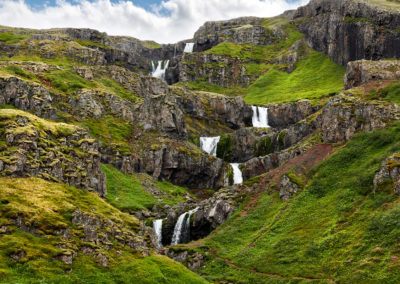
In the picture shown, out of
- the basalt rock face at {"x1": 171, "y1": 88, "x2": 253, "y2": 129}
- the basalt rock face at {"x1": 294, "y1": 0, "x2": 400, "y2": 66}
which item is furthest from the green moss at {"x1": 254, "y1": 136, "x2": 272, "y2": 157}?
the basalt rock face at {"x1": 294, "y1": 0, "x2": 400, "y2": 66}

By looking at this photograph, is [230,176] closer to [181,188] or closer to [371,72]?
[181,188]

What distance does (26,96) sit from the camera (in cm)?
9388

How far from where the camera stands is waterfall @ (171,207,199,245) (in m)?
75.3

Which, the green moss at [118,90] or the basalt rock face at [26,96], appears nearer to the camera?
the basalt rock face at [26,96]

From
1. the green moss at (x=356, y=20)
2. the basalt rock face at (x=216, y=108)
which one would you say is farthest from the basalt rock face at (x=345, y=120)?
the green moss at (x=356, y=20)

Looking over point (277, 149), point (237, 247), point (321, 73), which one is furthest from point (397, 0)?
point (237, 247)

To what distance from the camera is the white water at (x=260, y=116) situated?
156375 millimetres

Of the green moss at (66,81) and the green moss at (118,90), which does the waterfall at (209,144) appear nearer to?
the green moss at (118,90)

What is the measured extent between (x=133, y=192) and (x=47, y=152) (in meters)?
41.7

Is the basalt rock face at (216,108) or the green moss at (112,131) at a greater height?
the basalt rock face at (216,108)

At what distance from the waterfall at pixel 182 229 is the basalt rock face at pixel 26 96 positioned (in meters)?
49.4

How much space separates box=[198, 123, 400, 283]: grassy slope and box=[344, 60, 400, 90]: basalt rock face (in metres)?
27.2

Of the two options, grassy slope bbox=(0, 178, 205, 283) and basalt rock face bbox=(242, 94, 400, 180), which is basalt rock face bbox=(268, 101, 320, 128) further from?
grassy slope bbox=(0, 178, 205, 283)

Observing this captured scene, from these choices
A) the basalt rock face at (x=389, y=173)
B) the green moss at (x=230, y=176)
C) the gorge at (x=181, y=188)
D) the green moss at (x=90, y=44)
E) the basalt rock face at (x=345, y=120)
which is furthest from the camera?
the green moss at (x=90, y=44)
